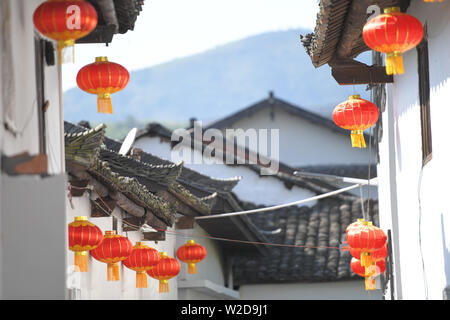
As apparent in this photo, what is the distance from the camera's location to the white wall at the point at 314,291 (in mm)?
20656

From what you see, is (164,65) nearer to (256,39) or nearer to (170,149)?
(256,39)

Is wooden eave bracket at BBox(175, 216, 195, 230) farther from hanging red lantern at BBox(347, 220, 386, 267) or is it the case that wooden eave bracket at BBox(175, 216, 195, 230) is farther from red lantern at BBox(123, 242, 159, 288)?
hanging red lantern at BBox(347, 220, 386, 267)

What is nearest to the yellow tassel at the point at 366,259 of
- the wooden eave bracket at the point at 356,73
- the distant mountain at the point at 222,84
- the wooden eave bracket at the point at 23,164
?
the wooden eave bracket at the point at 356,73

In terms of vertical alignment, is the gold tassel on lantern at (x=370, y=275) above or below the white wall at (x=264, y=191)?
below

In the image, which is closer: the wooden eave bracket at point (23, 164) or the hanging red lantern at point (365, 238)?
the wooden eave bracket at point (23, 164)

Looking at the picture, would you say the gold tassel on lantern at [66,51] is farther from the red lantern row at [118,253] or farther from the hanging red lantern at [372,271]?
the hanging red lantern at [372,271]

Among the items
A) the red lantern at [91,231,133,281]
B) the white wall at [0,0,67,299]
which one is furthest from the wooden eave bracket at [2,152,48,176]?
the red lantern at [91,231,133,281]

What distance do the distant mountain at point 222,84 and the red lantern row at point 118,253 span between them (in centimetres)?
14799

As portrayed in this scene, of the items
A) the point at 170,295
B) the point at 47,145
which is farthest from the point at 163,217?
the point at 47,145

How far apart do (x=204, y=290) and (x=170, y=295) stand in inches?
49.8

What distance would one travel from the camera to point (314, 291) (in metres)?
20.8

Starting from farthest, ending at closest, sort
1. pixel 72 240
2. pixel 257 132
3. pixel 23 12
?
1. pixel 257 132
2. pixel 72 240
3. pixel 23 12

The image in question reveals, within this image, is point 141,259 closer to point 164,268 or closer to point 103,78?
point 164,268

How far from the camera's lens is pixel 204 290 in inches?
725
